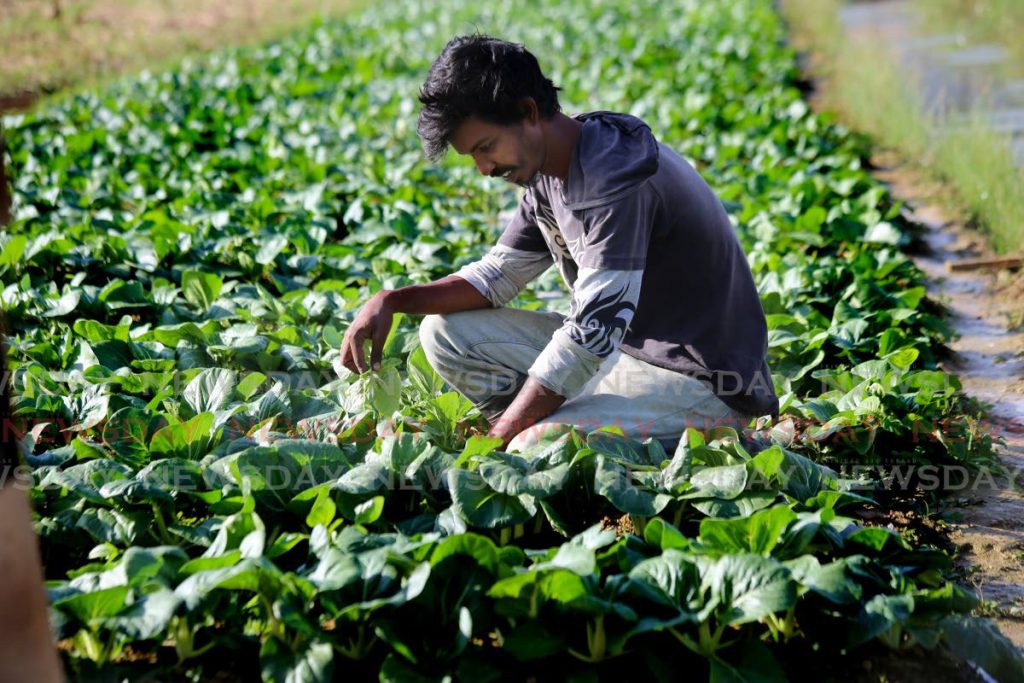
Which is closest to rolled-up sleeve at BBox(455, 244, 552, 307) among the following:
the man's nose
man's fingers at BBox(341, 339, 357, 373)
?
man's fingers at BBox(341, 339, 357, 373)

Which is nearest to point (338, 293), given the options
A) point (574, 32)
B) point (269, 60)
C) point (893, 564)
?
point (893, 564)

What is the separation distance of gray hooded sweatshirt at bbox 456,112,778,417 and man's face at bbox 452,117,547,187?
12 centimetres

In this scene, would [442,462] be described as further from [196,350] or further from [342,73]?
[342,73]

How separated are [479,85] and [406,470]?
1007 mm

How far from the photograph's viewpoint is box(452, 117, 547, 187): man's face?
2.96 metres

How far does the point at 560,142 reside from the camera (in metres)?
3.05

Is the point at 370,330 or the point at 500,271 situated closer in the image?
the point at 370,330

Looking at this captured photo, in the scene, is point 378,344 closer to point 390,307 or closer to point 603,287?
point 390,307

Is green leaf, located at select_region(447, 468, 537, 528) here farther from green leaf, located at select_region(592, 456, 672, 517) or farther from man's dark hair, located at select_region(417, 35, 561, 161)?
man's dark hair, located at select_region(417, 35, 561, 161)

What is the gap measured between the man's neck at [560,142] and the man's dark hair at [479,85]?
0.17 feet

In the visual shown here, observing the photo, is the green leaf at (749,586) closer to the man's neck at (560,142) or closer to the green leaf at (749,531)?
the green leaf at (749,531)

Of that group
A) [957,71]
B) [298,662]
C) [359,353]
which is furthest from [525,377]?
[957,71]

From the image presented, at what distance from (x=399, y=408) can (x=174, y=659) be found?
1248 mm

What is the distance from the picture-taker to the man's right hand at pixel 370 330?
3.31 meters
